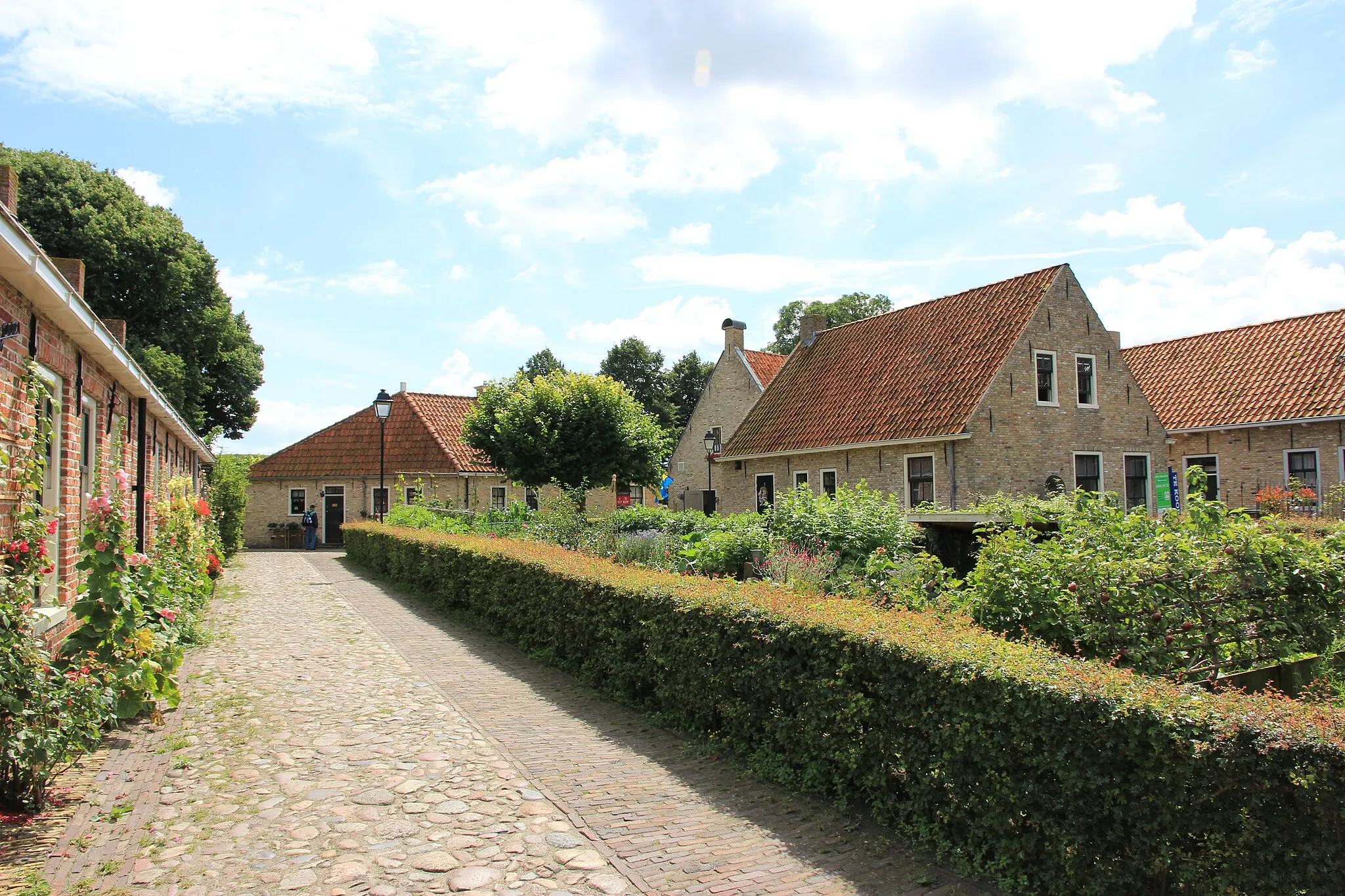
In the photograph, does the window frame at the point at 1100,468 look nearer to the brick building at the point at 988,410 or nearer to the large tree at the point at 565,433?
the brick building at the point at 988,410

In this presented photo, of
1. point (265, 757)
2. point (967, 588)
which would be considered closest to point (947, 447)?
point (967, 588)

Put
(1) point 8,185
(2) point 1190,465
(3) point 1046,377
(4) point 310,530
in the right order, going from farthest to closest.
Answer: (4) point 310,530 → (2) point 1190,465 → (3) point 1046,377 → (1) point 8,185

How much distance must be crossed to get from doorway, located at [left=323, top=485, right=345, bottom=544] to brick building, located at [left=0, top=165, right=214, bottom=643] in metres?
24.4

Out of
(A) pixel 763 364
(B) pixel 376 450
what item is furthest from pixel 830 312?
(B) pixel 376 450

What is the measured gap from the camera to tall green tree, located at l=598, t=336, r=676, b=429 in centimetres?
5553

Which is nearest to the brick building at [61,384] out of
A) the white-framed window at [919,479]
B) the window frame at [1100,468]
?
the white-framed window at [919,479]

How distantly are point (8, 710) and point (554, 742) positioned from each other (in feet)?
11.5

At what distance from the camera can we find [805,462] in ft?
84.7

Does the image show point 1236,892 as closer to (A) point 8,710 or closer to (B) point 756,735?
(B) point 756,735

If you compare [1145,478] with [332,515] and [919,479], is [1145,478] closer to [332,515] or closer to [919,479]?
[919,479]

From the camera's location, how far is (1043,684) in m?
4.02

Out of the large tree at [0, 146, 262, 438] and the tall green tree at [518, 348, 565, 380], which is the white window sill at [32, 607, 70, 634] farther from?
the tall green tree at [518, 348, 565, 380]

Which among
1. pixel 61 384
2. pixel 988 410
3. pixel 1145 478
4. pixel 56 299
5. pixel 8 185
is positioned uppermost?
pixel 8 185

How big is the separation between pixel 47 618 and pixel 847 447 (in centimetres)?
1982
